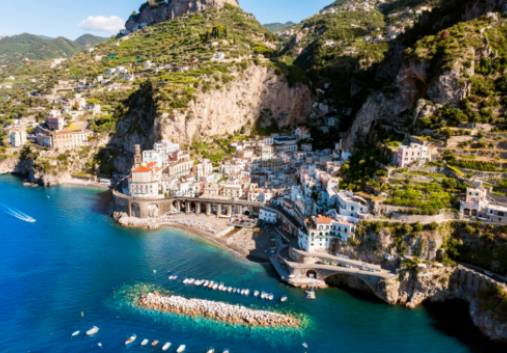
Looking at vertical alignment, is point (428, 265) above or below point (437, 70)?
below

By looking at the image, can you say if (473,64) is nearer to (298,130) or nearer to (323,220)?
(323,220)

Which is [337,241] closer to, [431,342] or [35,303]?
[431,342]

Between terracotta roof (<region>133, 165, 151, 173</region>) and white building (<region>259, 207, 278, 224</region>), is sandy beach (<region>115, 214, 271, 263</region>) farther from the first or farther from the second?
terracotta roof (<region>133, 165, 151, 173</region>)

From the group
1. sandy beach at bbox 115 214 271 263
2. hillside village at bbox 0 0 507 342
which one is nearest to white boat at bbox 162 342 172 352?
hillside village at bbox 0 0 507 342

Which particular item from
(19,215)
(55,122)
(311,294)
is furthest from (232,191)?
(55,122)

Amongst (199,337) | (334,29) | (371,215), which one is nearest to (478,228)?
(371,215)
